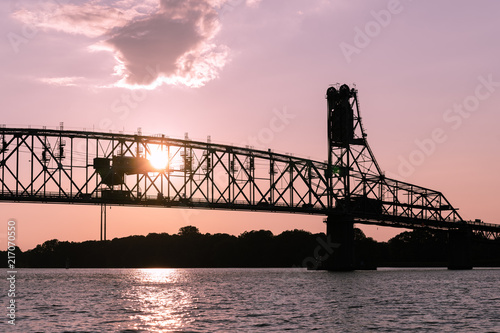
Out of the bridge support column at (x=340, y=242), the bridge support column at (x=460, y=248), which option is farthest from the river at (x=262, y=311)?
the bridge support column at (x=460, y=248)

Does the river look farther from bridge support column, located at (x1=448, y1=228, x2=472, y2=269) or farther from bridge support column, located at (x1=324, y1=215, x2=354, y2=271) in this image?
bridge support column, located at (x1=448, y1=228, x2=472, y2=269)

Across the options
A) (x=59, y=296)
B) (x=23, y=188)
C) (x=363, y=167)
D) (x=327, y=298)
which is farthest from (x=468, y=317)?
(x=363, y=167)

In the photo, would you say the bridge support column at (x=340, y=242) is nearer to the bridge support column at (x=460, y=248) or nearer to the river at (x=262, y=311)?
the bridge support column at (x=460, y=248)

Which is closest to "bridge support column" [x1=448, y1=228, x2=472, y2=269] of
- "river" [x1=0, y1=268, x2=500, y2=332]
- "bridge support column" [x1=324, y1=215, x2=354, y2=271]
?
"bridge support column" [x1=324, y1=215, x2=354, y2=271]

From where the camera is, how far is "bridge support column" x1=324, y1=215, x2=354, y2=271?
134 m

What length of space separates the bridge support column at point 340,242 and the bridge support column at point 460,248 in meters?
39.3

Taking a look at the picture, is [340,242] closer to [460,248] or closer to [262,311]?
[460,248]

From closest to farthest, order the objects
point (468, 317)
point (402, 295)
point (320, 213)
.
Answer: point (468, 317)
point (402, 295)
point (320, 213)

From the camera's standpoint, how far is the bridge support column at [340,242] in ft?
439

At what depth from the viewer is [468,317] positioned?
5297cm

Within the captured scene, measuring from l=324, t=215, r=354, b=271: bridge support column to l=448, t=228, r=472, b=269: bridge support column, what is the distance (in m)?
39.3

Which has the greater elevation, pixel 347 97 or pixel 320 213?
pixel 347 97

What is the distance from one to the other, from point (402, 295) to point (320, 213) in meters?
64.4

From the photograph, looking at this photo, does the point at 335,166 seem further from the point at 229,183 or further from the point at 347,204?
the point at 229,183
